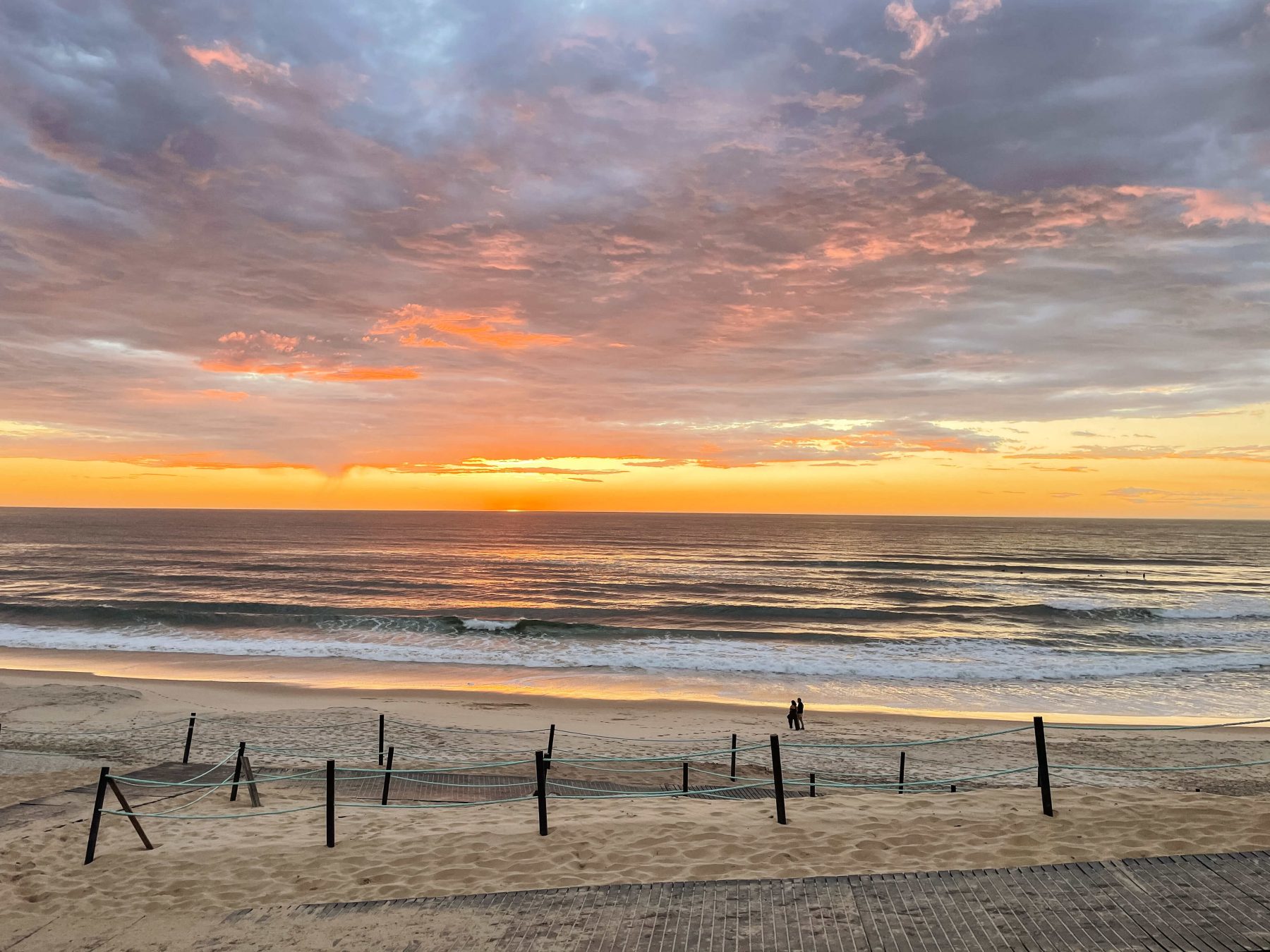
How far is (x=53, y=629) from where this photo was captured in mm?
36781

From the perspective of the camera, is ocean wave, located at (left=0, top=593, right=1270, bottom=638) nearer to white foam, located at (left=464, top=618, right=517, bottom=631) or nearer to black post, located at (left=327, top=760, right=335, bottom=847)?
white foam, located at (left=464, top=618, right=517, bottom=631)

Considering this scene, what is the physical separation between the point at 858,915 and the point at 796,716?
543 inches

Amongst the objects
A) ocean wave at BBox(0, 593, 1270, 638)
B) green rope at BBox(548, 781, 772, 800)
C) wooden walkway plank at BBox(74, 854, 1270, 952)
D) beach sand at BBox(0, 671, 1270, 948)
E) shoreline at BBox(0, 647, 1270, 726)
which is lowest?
shoreline at BBox(0, 647, 1270, 726)

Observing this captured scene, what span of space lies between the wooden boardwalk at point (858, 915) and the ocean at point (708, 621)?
1795cm

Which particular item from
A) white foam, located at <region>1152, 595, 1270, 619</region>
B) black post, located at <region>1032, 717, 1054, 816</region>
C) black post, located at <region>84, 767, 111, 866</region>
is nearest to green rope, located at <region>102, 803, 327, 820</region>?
black post, located at <region>84, 767, 111, 866</region>

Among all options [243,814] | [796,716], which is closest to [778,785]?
[243,814]

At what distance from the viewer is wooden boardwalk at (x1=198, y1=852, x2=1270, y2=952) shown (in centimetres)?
569

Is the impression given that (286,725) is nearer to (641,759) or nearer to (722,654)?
(641,759)

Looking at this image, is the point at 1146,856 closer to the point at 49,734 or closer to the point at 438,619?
the point at 49,734

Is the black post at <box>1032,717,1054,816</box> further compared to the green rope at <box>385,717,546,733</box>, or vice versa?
the green rope at <box>385,717,546,733</box>

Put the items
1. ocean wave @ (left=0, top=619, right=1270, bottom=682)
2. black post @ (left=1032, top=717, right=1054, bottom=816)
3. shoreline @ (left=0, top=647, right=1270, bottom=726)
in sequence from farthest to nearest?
ocean wave @ (left=0, top=619, right=1270, bottom=682), shoreline @ (left=0, top=647, right=1270, bottom=726), black post @ (left=1032, top=717, right=1054, bottom=816)

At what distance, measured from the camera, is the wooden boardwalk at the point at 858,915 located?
18.7ft

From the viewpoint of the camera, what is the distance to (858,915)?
20.1 ft

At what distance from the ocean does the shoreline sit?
0.29 metres
